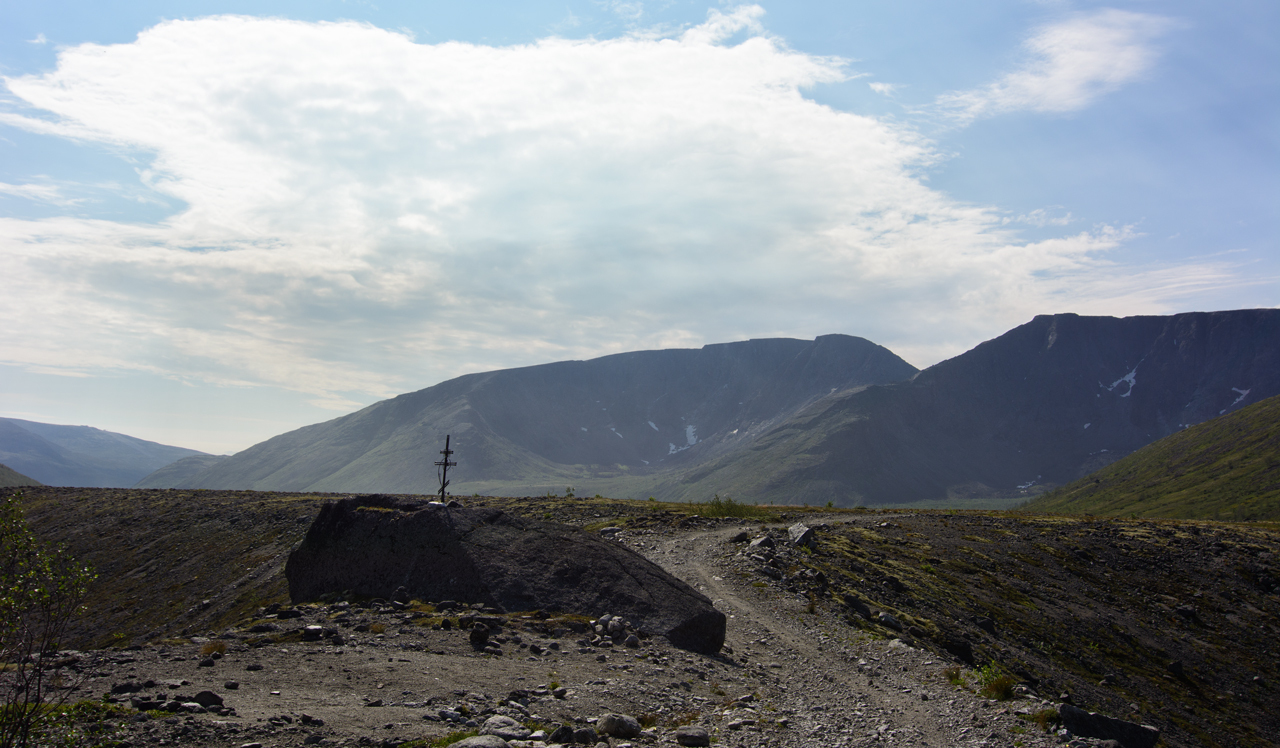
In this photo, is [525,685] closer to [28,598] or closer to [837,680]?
[28,598]

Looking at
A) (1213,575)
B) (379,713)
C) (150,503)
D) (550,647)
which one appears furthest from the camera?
(150,503)

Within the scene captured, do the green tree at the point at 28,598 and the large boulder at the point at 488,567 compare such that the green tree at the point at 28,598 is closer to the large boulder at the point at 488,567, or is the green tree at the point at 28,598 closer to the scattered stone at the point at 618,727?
the scattered stone at the point at 618,727

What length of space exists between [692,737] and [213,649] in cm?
1151

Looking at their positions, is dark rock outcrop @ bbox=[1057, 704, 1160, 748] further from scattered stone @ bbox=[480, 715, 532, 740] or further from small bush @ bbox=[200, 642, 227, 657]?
small bush @ bbox=[200, 642, 227, 657]

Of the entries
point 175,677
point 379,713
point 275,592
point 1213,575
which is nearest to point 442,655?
point 379,713

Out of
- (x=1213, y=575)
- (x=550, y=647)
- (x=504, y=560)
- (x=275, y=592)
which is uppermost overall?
(x=504, y=560)

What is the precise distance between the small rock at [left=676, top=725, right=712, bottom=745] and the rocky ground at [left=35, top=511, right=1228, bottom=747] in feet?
0.24

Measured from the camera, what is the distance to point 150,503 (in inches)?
2431

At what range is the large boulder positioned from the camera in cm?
2059

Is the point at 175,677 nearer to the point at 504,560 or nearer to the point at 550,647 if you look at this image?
the point at 550,647

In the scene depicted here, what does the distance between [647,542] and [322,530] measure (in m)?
18.0

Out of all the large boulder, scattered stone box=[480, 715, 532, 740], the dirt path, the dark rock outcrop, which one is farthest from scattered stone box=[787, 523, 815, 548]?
scattered stone box=[480, 715, 532, 740]

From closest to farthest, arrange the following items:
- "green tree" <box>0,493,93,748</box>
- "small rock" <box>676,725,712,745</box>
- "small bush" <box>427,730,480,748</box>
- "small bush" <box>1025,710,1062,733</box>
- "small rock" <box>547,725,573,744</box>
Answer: "green tree" <box>0,493,93,748</box> < "small bush" <box>427,730,480,748</box> < "small rock" <box>547,725,573,744</box> < "small rock" <box>676,725,712,745</box> < "small bush" <box>1025,710,1062,733</box>

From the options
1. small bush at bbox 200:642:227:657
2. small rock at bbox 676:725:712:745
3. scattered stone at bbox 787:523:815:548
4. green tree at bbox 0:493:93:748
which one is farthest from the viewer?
scattered stone at bbox 787:523:815:548
